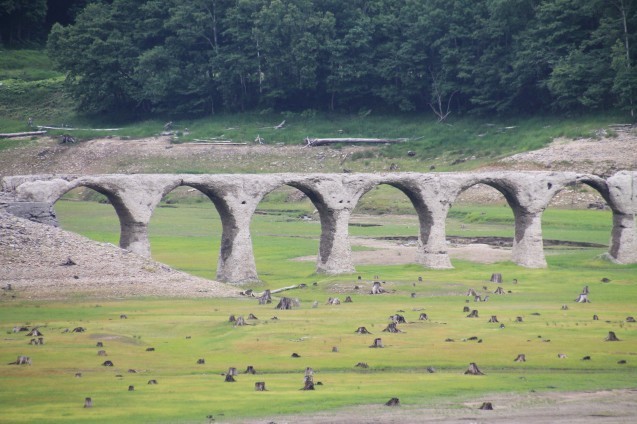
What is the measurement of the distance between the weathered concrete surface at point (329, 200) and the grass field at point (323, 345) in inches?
57.9

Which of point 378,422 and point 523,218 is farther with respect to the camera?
point 523,218

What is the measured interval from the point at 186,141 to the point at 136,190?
46.3m

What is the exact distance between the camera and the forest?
94750 millimetres

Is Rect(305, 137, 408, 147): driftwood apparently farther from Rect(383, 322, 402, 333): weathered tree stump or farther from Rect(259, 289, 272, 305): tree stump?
Rect(383, 322, 402, 333): weathered tree stump

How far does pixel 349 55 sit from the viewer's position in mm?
107625

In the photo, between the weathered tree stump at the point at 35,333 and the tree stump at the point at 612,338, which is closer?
the weathered tree stump at the point at 35,333

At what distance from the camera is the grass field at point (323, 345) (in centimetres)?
3350

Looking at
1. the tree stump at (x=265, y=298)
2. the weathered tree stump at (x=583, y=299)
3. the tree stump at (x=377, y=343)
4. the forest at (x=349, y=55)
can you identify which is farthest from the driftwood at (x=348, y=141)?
the tree stump at (x=377, y=343)

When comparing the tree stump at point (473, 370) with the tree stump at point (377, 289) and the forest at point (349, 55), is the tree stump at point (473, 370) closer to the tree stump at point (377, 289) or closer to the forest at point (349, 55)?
the tree stump at point (377, 289)

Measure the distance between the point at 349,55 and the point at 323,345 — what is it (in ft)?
223

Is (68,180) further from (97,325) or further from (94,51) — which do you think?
(94,51)

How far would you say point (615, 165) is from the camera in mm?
83375

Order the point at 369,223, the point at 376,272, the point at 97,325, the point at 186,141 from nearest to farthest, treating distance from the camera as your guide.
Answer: the point at 97,325, the point at 376,272, the point at 369,223, the point at 186,141

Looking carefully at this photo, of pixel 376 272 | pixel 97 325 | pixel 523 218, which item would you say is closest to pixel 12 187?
pixel 97 325
